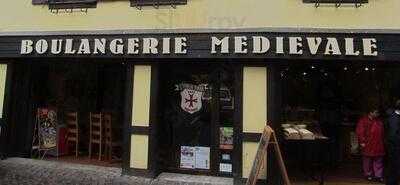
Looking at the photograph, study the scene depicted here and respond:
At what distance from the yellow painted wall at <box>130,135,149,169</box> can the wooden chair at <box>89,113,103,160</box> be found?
141 centimetres

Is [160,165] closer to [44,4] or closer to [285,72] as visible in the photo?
[285,72]

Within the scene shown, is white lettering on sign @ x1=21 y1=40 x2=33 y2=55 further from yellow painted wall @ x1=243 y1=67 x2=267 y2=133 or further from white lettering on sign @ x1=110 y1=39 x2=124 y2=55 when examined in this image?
yellow painted wall @ x1=243 y1=67 x2=267 y2=133

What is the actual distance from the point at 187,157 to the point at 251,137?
1.53 metres

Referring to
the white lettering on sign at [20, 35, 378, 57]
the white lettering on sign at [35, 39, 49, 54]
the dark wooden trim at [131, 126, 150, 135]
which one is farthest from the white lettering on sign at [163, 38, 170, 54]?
the white lettering on sign at [35, 39, 49, 54]

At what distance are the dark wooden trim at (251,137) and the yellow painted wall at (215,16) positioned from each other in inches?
77.7

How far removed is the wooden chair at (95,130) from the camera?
10105mm

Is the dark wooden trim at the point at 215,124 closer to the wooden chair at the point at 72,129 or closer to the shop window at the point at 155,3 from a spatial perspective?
the shop window at the point at 155,3

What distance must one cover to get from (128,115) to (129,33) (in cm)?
161

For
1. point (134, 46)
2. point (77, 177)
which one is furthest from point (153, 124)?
point (77, 177)

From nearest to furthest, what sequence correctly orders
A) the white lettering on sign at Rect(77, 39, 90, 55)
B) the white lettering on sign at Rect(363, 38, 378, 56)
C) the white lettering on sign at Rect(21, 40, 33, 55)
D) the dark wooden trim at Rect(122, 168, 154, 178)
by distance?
the white lettering on sign at Rect(363, 38, 378, 56), the dark wooden trim at Rect(122, 168, 154, 178), the white lettering on sign at Rect(77, 39, 90, 55), the white lettering on sign at Rect(21, 40, 33, 55)

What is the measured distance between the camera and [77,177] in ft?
29.0

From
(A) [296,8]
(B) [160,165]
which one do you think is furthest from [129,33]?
(A) [296,8]

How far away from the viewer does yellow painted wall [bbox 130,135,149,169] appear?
8867 millimetres

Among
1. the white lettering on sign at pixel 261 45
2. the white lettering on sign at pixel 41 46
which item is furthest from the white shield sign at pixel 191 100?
the white lettering on sign at pixel 41 46
